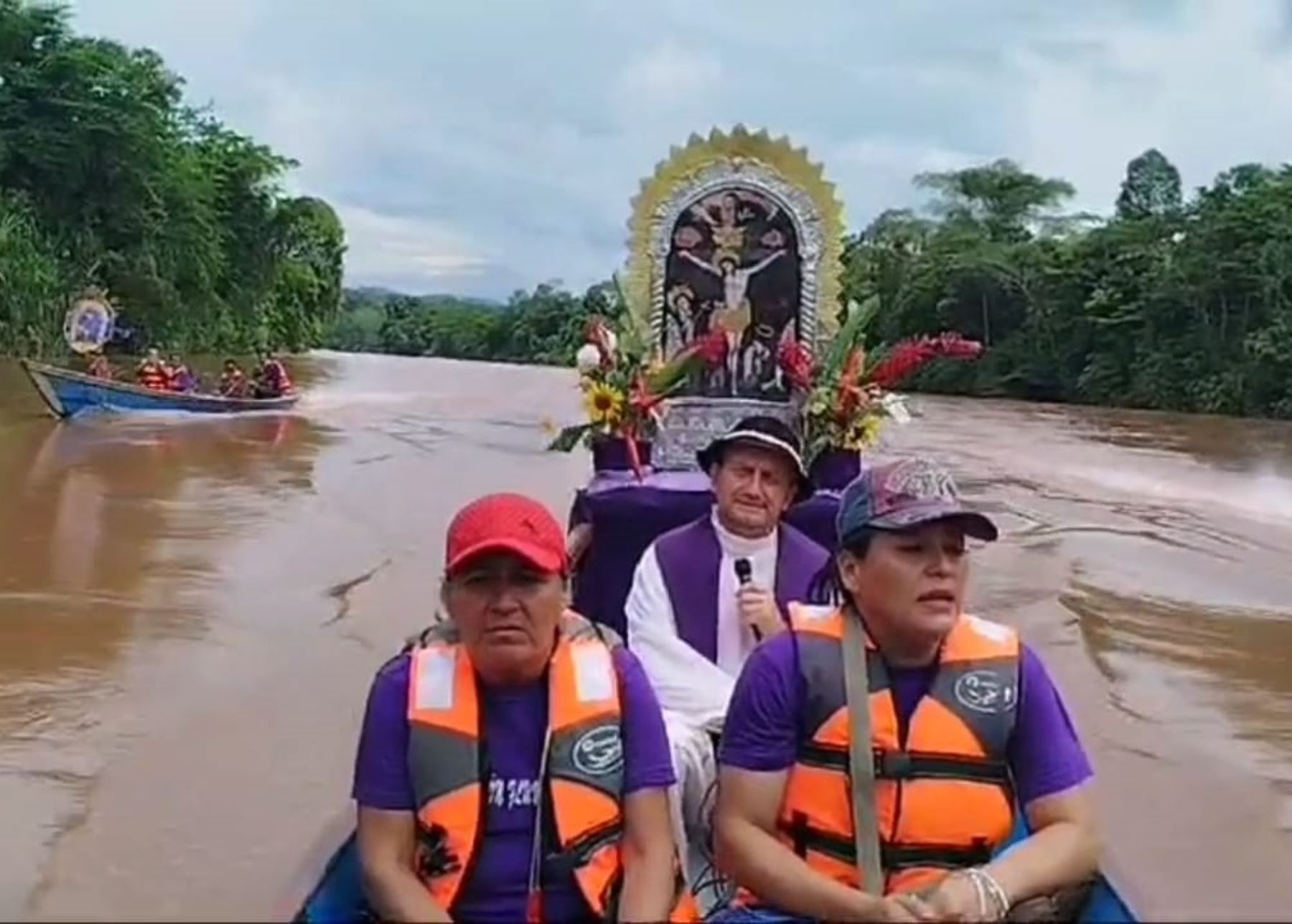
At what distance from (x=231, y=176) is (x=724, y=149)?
42.3 m

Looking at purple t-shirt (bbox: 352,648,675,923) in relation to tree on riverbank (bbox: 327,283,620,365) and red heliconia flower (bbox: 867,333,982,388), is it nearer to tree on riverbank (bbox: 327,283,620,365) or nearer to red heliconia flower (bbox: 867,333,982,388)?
red heliconia flower (bbox: 867,333,982,388)

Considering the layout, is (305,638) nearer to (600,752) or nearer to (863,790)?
(600,752)

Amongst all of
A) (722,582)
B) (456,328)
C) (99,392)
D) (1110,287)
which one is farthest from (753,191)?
(456,328)

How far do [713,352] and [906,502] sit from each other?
3.87 m

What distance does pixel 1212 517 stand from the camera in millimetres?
17469

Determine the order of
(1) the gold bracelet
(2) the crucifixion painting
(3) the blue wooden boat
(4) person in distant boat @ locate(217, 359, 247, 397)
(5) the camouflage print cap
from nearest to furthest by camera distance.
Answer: (1) the gold bracelet < (5) the camouflage print cap < (2) the crucifixion painting < (3) the blue wooden boat < (4) person in distant boat @ locate(217, 359, 247, 397)

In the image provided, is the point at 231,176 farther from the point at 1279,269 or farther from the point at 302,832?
the point at 302,832

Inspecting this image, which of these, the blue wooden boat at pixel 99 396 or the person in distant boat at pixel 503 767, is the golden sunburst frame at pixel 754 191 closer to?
the person in distant boat at pixel 503 767

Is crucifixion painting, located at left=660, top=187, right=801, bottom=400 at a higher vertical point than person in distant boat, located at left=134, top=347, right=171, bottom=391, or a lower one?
higher

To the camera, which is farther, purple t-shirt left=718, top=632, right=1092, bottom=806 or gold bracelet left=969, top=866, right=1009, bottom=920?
purple t-shirt left=718, top=632, right=1092, bottom=806

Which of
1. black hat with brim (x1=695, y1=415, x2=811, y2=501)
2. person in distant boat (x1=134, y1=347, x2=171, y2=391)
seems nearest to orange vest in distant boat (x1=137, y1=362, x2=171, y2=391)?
person in distant boat (x1=134, y1=347, x2=171, y2=391)

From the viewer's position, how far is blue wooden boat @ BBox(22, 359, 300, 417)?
70.5 feet

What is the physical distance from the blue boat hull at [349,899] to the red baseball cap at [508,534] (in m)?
0.54

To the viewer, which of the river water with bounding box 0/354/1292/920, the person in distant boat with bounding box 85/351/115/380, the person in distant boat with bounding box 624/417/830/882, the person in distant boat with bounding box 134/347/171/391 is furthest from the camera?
the person in distant boat with bounding box 134/347/171/391
